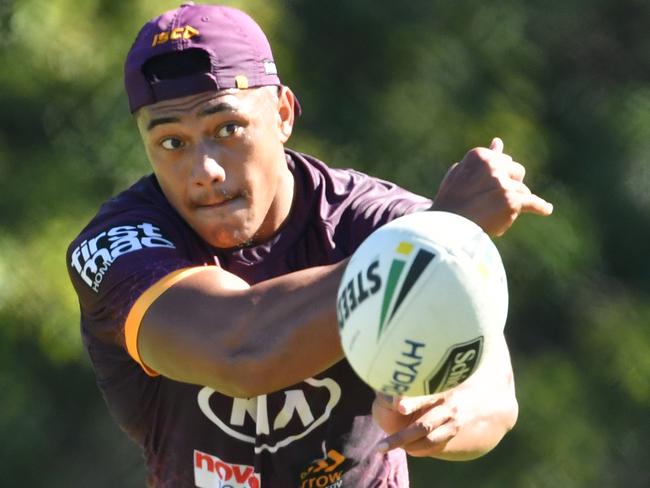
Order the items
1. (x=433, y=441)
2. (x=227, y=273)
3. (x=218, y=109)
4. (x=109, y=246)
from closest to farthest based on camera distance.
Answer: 1. (x=433, y=441)
2. (x=227, y=273)
3. (x=109, y=246)
4. (x=218, y=109)

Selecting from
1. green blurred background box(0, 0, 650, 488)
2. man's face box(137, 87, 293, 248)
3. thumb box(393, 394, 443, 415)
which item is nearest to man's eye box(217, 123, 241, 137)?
man's face box(137, 87, 293, 248)

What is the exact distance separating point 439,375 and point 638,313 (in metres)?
4.74

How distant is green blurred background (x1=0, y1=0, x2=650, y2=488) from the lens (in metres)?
7.37

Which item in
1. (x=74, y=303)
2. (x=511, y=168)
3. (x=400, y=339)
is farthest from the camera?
(x=74, y=303)

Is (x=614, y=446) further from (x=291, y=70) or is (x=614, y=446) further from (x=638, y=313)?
(x=291, y=70)

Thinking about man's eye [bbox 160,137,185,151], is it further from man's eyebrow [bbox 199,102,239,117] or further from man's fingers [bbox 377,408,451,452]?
man's fingers [bbox 377,408,451,452]

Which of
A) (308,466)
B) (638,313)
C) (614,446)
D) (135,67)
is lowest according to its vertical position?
(614,446)

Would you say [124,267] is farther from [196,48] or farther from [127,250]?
[196,48]

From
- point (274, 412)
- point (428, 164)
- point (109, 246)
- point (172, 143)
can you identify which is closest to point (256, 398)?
point (274, 412)

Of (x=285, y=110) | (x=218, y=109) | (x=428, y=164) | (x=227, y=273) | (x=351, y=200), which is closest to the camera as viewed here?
(x=227, y=273)

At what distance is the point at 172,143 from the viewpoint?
414cm

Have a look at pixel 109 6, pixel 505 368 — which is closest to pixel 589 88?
pixel 109 6

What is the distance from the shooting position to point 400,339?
10.8 ft

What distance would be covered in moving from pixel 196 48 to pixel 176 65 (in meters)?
0.07
